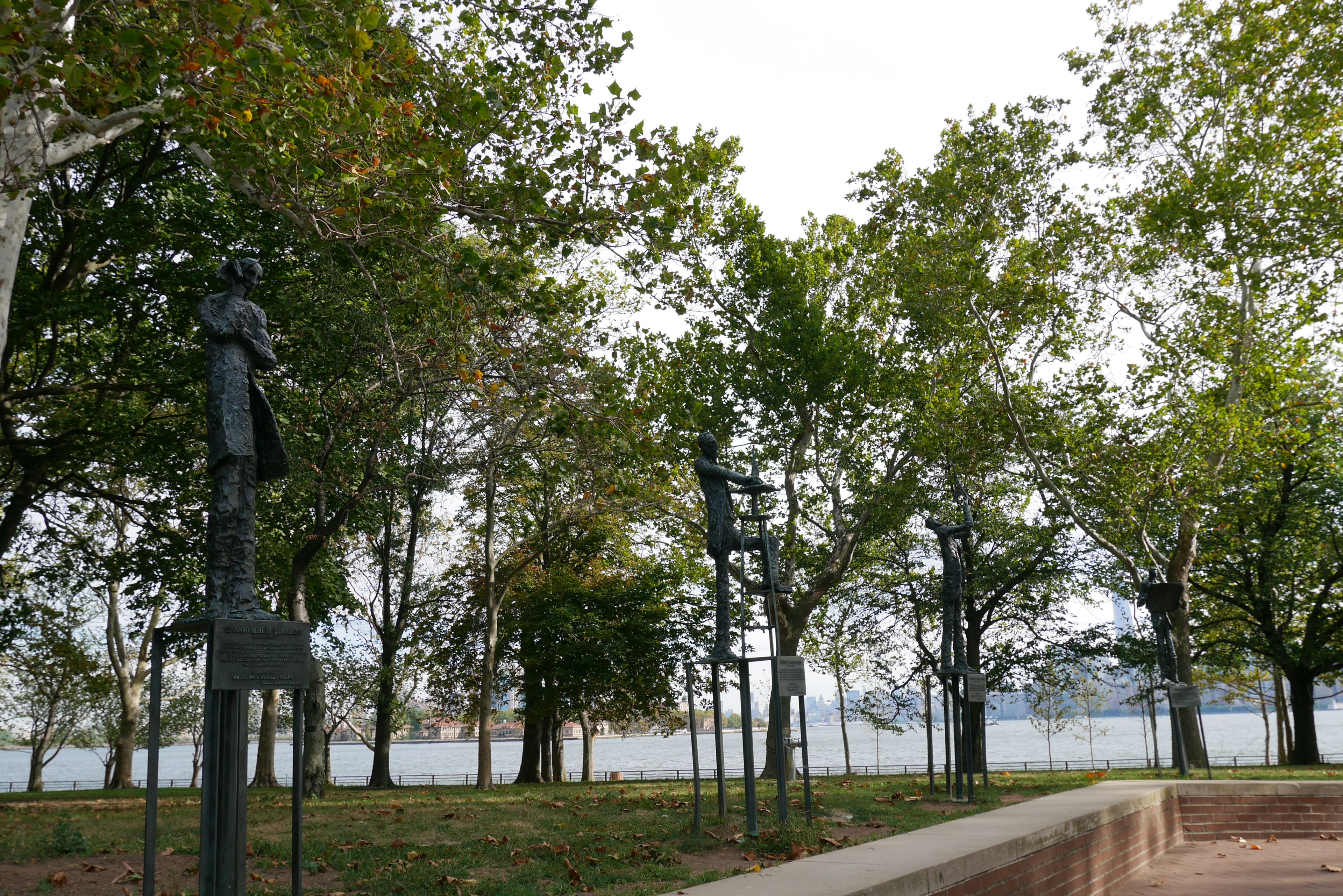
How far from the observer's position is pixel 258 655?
208 inches

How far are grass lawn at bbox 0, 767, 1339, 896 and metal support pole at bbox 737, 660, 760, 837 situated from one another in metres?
0.20

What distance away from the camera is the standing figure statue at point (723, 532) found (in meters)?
10.0

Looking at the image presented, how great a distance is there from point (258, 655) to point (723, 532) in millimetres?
5850

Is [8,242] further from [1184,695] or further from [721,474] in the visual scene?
[1184,695]

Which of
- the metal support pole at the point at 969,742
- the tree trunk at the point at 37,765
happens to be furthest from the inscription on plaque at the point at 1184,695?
the tree trunk at the point at 37,765

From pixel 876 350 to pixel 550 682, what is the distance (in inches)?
566

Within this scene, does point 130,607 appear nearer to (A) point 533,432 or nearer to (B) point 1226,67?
(A) point 533,432

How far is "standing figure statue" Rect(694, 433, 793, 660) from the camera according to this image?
1003 centimetres

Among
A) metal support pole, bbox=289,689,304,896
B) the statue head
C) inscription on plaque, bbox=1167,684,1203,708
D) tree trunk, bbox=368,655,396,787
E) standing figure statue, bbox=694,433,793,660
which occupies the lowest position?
tree trunk, bbox=368,655,396,787

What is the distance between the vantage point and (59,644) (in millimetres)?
27812

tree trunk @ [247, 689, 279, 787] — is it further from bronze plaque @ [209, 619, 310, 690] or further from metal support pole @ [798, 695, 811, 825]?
bronze plaque @ [209, 619, 310, 690]

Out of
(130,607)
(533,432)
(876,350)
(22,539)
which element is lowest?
(130,607)

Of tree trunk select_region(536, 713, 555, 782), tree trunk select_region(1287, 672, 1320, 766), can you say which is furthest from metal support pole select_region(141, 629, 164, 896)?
tree trunk select_region(1287, 672, 1320, 766)

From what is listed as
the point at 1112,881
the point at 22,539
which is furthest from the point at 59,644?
the point at 1112,881
